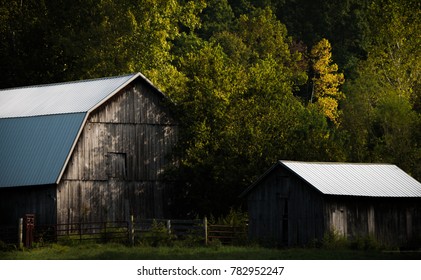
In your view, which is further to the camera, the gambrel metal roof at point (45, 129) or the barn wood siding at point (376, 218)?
the gambrel metal roof at point (45, 129)

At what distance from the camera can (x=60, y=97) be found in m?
64.8

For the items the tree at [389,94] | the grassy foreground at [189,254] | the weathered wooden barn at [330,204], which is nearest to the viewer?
the grassy foreground at [189,254]

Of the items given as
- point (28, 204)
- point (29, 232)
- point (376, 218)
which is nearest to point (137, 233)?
point (29, 232)

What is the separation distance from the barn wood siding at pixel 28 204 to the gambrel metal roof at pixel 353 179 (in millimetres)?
9280

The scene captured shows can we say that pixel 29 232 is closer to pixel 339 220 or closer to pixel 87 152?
pixel 87 152

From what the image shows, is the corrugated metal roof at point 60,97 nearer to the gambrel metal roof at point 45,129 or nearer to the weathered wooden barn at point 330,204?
the gambrel metal roof at point 45,129

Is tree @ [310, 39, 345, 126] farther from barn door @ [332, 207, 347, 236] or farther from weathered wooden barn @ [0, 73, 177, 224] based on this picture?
barn door @ [332, 207, 347, 236]

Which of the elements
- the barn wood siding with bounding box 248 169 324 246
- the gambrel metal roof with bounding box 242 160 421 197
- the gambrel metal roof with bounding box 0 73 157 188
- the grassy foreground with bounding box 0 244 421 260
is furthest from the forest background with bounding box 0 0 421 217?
the grassy foreground with bounding box 0 244 421 260

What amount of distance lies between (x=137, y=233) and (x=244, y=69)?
23.1m

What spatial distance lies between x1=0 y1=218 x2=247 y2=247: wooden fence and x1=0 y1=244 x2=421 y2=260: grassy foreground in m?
2.37

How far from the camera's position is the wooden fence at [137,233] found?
56375 millimetres

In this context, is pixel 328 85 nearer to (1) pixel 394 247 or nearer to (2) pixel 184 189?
(2) pixel 184 189

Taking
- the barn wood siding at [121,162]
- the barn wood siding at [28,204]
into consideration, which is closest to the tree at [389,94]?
the barn wood siding at [121,162]

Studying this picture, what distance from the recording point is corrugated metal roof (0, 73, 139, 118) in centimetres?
6262
